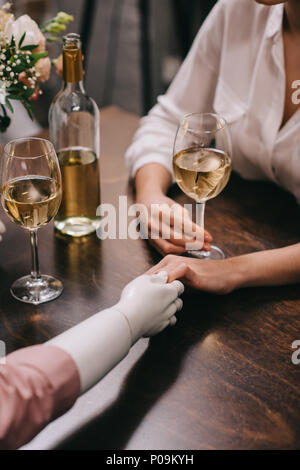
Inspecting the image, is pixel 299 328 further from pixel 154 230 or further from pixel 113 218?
pixel 113 218

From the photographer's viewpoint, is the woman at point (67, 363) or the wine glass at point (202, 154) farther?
the wine glass at point (202, 154)

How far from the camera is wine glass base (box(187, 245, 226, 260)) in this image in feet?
3.19

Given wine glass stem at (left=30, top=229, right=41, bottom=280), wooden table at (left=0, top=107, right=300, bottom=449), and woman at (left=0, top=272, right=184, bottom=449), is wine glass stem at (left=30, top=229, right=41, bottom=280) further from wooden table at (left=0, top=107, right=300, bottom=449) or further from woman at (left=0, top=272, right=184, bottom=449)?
woman at (left=0, top=272, right=184, bottom=449)

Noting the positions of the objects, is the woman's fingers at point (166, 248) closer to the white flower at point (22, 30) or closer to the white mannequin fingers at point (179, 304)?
the white mannequin fingers at point (179, 304)

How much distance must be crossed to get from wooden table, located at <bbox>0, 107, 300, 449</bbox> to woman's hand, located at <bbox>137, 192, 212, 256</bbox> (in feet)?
0.12

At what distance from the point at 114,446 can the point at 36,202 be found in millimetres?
385

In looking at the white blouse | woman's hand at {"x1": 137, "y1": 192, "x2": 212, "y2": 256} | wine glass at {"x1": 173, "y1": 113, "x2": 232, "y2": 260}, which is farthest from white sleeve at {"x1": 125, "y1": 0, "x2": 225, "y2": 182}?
wine glass at {"x1": 173, "y1": 113, "x2": 232, "y2": 260}

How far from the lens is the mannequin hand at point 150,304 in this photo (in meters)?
0.72

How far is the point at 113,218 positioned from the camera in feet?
3.57

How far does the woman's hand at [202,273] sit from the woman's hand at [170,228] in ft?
0.27

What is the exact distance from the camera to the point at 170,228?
103cm

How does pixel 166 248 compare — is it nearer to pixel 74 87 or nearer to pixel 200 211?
pixel 200 211

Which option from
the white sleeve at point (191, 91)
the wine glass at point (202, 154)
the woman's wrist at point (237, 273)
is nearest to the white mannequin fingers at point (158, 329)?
the woman's wrist at point (237, 273)
